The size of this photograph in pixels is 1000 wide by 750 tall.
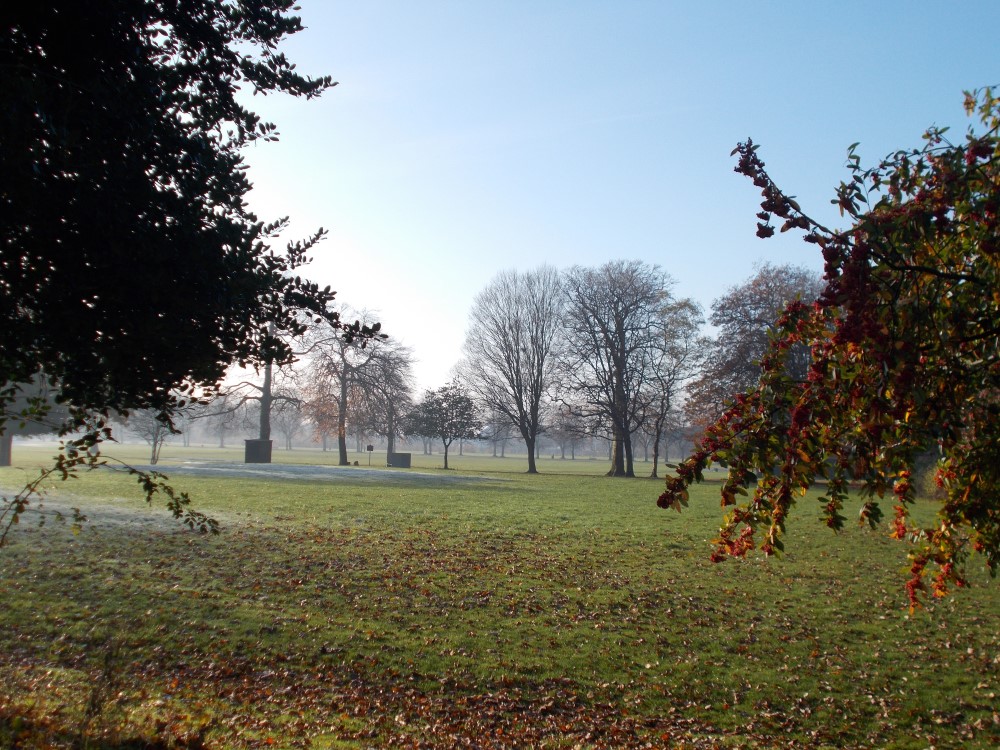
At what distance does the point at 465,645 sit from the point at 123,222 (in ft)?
18.6

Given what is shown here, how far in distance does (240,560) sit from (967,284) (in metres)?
10.5

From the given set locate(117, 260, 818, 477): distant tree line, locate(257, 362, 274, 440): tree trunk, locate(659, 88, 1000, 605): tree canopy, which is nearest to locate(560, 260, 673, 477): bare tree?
locate(117, 260, 818, 477): distant tree line

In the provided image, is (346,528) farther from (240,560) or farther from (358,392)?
(358,392)

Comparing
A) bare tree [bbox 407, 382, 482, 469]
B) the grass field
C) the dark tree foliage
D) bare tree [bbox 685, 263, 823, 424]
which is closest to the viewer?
the dark tree foliage

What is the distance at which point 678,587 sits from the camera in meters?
10.9

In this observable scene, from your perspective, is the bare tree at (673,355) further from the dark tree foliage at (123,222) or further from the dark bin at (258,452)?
the dark tree foliage at (123,222)

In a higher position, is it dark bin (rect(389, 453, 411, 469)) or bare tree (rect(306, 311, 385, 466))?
bare tree (rect(306, 311, 385, 466))

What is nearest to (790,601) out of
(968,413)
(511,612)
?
(511,612)

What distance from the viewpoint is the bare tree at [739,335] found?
37125mm

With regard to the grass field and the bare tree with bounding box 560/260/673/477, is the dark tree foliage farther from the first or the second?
the bare tree with bounding box 560/260/673/477

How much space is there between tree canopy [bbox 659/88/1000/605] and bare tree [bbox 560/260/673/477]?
3738 centimetres

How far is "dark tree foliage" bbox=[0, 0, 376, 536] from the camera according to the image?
4129 mm

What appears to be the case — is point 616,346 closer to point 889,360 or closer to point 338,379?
point 338,379

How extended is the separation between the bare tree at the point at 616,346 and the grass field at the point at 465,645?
90.9 ft
